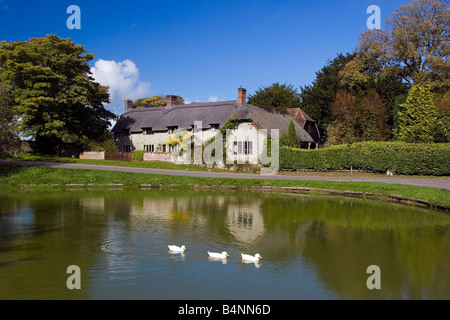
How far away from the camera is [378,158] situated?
38.2 metres

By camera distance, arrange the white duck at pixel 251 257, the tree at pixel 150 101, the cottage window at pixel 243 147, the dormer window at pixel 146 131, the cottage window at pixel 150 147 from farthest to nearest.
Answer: the tree at pixel 150 101, the dormer window at pixel 146 131, the cottage window at pixel 150 147, the cottage window at pixel 243 147, the white duck at pixel 251 257

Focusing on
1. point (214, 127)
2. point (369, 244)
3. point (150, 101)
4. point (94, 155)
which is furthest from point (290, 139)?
point (150, 101)

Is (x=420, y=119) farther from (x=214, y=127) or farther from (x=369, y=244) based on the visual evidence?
(x=369, y=244)

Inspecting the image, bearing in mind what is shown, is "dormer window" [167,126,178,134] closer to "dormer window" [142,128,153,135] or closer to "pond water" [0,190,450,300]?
"dormer window" [142,128,153,135]

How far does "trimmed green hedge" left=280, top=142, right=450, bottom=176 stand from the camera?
1416 inches

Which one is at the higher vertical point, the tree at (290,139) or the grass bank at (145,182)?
the tree at (290,139)

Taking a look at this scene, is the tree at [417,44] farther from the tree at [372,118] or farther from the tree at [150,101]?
the tree at [150,101]

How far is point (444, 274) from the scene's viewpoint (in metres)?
10.3

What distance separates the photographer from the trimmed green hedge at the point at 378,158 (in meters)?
36.0

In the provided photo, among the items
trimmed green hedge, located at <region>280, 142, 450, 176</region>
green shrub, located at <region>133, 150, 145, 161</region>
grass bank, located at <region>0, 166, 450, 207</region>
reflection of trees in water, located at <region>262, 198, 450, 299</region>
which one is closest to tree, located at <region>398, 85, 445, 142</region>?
trimmed green hedge, located at <region>280, 142, 450, 176</region>

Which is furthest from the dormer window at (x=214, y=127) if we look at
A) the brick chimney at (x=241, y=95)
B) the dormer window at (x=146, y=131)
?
the dormer window at (x=146, y=131)

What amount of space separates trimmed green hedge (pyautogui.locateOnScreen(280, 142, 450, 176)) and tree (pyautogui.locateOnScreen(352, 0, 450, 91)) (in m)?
15.7

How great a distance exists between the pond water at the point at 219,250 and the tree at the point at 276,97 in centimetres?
4361
